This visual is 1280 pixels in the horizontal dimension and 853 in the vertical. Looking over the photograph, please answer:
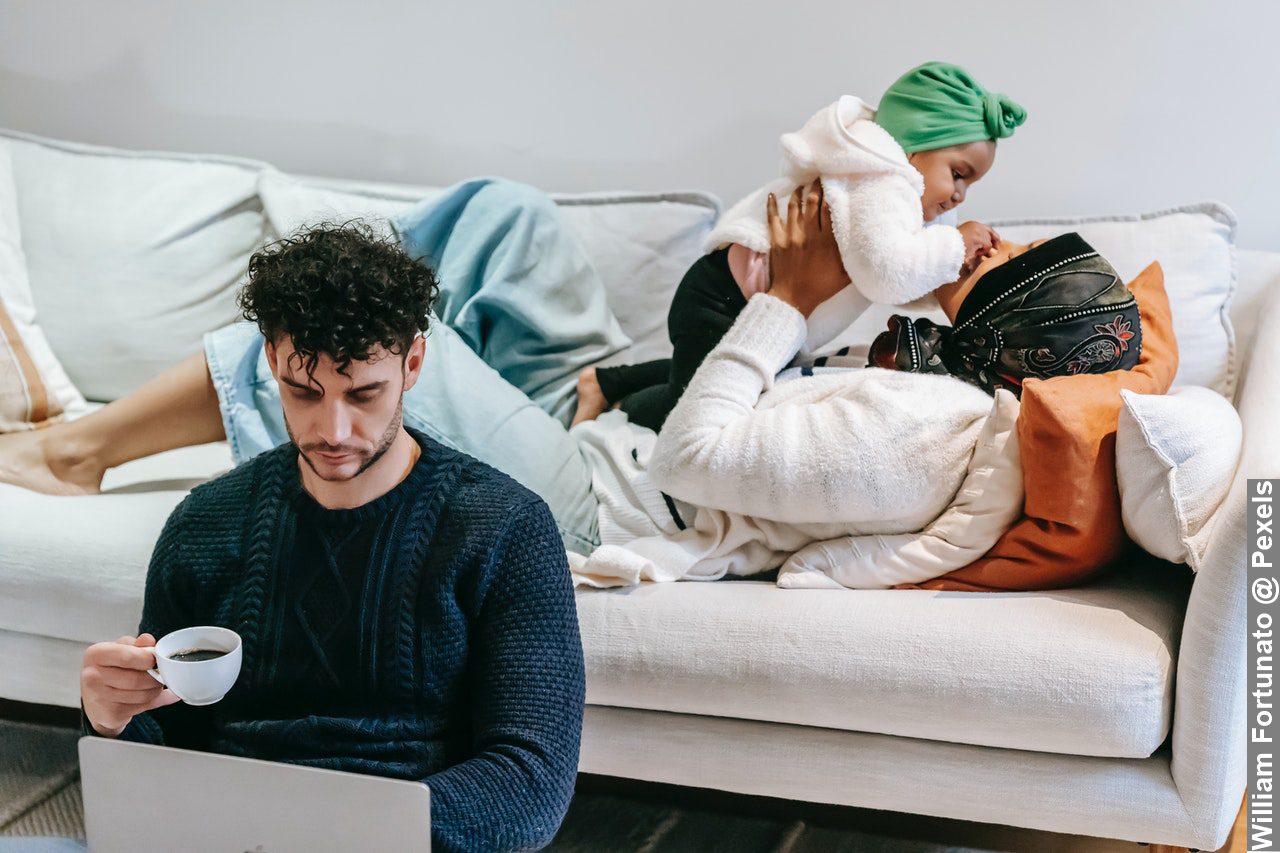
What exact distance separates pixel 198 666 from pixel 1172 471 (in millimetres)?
1097

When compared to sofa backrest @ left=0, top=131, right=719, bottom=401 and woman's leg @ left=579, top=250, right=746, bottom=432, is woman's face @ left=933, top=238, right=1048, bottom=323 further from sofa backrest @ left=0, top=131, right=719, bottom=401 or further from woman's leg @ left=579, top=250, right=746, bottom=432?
sofa backrest @ left=0, top=131, right=719, bottom=401

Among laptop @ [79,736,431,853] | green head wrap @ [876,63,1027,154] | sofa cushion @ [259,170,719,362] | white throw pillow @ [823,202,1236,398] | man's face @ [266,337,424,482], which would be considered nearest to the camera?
laptop @ [79,736,431,853]

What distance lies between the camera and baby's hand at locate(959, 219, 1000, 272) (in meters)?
1.73

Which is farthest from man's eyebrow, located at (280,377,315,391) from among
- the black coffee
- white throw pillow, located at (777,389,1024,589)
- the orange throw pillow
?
the orange throw pillow

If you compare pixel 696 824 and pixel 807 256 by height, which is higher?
pixel 807 256

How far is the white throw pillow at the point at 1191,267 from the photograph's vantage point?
1903mm

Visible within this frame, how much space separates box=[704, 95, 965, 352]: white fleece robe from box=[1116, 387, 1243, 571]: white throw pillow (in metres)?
0.31

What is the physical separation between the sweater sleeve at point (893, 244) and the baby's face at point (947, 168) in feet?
0.15

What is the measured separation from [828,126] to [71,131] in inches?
76.8

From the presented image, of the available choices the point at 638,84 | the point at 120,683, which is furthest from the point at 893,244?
the point at 120,683

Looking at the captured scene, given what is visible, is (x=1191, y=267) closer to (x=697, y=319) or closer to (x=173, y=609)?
(x=697, y=319)

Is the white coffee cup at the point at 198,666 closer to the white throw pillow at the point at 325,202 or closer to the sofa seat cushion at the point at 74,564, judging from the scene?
the sofa seat cushion at the point at 74,564

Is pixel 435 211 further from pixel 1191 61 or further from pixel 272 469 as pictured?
pixel 1191 61

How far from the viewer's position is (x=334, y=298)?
1.10 metres
